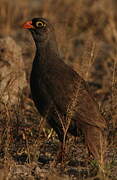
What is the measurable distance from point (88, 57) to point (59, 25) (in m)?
4.58

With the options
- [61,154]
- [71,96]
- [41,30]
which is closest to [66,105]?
[71,96]

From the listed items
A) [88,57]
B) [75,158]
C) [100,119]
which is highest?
[88,57]

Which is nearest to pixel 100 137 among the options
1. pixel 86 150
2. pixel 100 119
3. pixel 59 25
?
pixel 100 119

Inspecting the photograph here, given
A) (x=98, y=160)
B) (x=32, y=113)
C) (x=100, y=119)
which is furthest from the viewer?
(x=32, y=113)

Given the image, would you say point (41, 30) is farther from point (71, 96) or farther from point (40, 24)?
point (71, 96)

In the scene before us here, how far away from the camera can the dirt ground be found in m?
6.31

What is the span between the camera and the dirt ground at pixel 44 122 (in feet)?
20.7

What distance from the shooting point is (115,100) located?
7.61 metres

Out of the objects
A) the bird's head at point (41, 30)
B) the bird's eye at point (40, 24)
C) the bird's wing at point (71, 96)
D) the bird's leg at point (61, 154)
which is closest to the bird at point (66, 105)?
the bird's wing at point (71, 96)

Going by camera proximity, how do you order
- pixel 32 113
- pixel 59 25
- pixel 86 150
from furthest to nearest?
pixel 59 25 < pixel 32 113 < pixel 86 150

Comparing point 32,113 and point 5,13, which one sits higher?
point 5,13

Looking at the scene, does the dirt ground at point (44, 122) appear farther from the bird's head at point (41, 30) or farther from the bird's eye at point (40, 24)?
the bird's eye at point (40, 24)

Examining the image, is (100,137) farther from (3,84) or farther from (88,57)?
(3,84)

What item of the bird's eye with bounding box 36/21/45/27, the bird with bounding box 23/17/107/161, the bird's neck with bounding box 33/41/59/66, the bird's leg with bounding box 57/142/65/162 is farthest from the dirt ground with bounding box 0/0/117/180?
the bird's eye with bounding box 36/21/45/27
